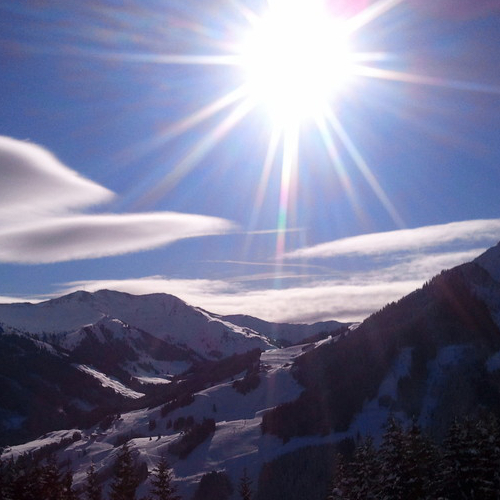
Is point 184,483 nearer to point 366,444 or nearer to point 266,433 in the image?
point 266,433

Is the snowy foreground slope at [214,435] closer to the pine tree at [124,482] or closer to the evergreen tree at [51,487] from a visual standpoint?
the evergreen tree at [51,487]

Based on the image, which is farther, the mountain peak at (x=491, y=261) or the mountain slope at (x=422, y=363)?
the mountain peak at (x=491, y=261)

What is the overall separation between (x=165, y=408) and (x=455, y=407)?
223 feet

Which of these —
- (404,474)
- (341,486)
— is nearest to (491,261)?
(341,486)

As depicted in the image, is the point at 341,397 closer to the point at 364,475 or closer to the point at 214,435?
the point at 214,435

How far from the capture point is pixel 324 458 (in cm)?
8819

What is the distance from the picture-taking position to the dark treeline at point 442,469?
99.2 ft

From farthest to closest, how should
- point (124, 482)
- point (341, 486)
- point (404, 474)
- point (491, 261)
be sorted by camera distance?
point (491, 261) < point (341, 486) < point (124, 482) < point (404, 474)

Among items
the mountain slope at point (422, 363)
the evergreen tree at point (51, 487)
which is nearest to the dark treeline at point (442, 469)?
the evergreen tree at point (51, 487)

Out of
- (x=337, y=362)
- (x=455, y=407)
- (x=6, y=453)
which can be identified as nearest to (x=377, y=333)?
(x=337, y=362)

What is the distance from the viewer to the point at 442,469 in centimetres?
3403

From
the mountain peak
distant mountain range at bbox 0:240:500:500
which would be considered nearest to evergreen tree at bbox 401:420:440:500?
distant mountain range at bbox 0:240:500:500

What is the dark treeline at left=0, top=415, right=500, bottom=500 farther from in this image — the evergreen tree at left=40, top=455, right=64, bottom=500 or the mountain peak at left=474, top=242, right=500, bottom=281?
the mountain peak at left=474, top=242, right=500, bottom=281

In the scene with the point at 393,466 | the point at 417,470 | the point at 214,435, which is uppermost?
the point at 393,466
